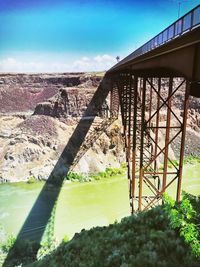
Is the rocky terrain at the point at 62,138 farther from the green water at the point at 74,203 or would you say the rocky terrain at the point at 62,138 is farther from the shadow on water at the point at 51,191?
the green water at the point at 74,203

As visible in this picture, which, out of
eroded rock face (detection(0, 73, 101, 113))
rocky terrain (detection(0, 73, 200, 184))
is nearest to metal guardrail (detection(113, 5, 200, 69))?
A: rocky terrain (detection(0, 73, 200, 184))

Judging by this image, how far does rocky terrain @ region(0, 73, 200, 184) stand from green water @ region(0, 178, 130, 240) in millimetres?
2556

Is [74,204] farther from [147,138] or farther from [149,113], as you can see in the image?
[149,113]

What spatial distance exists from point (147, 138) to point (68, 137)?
428 inches

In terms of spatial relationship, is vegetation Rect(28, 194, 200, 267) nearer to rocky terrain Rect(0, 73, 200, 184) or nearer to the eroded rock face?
rocky terrain Rect(0, 73, 200, 184)

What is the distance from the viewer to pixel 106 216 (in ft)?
69.9

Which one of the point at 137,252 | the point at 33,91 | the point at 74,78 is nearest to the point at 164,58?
the point at 137,252

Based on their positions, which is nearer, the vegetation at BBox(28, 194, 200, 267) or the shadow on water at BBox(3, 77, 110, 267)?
the vegetation at BBox(28, 194, 200, 267)

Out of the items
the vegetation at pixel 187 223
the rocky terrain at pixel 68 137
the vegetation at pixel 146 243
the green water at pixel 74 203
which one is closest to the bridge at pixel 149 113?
the rocky terrain at pixel 68 137

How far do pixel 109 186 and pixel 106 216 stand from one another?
5.43 m

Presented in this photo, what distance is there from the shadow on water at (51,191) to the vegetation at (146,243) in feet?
Answer: 24.0

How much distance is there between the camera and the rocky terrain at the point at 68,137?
2955 cm

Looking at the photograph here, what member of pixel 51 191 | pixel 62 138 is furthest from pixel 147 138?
pixel 62 138

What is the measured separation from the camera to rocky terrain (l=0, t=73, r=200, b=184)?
2955cm
